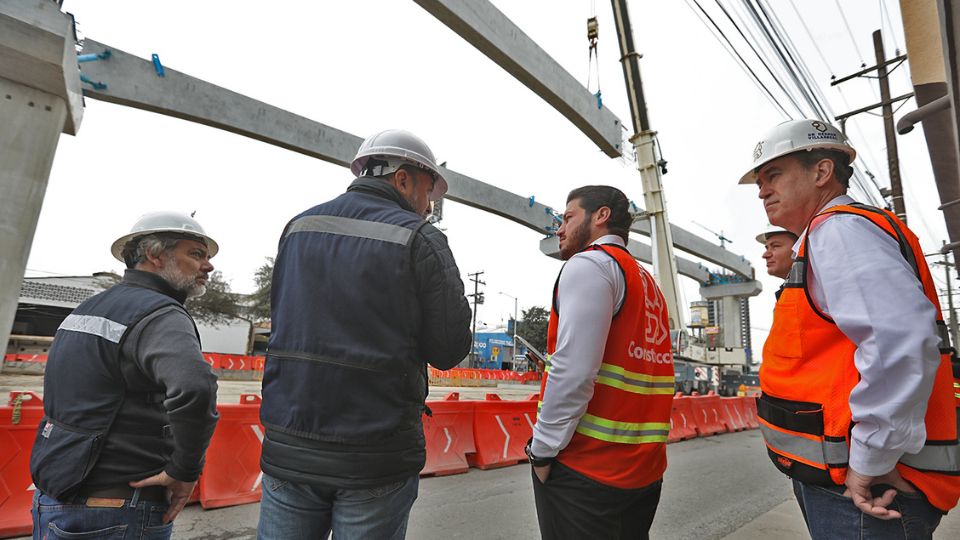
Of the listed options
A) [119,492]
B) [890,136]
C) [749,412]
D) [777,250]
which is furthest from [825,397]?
[890,136]

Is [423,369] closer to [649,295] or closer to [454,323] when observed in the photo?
[454,323]

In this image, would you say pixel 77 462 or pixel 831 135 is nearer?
pixel 77 462

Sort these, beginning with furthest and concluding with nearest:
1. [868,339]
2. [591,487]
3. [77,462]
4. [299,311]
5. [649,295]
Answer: [649,295] < [591,487] < [77,462] < [299,311] < [868,339]

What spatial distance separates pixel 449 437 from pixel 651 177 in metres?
14.0

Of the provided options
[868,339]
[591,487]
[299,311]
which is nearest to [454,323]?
[299,311]

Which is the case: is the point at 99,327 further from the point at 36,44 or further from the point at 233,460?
the point at 36,44

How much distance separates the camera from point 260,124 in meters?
11.4

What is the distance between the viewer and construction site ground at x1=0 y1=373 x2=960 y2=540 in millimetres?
4160

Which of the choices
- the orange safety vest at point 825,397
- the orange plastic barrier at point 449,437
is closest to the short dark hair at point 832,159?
the orange safety vest at point 825,397

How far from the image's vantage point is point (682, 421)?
1037cm

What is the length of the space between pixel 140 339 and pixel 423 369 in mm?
1046

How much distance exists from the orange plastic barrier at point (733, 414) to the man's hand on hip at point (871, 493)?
12061 mm

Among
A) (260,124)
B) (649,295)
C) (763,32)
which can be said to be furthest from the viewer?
(260,124)

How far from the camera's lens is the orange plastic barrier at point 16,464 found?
3.71 meters
